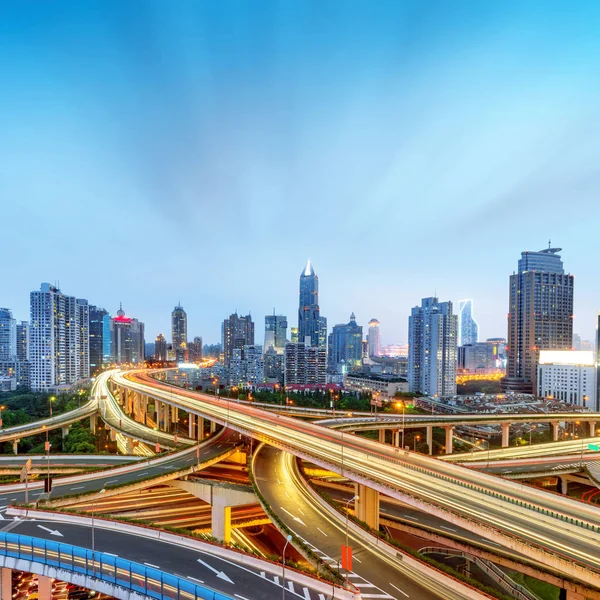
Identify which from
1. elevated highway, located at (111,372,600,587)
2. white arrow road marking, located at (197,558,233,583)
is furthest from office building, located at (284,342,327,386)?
white arrow road marking, located at (197,558,233,583)

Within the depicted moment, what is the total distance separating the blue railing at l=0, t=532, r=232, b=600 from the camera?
1847cm

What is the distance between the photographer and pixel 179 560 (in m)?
21.8

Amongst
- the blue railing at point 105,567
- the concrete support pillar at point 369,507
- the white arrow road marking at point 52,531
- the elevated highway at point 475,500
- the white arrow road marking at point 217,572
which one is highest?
the elevated highway at point 475,500

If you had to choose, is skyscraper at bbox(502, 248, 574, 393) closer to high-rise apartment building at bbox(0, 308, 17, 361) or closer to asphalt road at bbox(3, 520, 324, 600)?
asphalt road at bbox(3, 520, 324, 600)

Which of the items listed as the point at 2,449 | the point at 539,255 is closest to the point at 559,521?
the point at 2,449

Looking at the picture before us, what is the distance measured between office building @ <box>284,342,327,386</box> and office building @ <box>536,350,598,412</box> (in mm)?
70530

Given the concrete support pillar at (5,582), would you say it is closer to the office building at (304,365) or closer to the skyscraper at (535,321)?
the office building at (304,365)

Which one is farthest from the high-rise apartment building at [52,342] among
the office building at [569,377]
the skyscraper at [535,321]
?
the skyscraper at [535,321]

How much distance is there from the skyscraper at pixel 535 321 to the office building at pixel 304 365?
65.9 metres

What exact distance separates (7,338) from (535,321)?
214338 mm

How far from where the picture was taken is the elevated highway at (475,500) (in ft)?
62.2

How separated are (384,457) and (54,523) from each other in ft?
81.5

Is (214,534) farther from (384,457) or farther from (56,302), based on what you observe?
(56,302)

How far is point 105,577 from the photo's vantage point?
20.1 m
